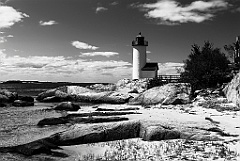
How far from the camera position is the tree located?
31672mm

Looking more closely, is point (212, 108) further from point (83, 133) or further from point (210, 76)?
point (83, 133)

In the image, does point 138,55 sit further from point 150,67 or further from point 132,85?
point 132,85

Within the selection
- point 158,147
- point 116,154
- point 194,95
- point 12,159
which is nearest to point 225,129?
point 158,147

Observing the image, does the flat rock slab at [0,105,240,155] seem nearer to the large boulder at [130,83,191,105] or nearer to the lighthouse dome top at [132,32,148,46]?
the large boulder at [130,83,191,105]

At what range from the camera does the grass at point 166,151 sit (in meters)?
8.15

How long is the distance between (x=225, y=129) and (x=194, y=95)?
60.7ft

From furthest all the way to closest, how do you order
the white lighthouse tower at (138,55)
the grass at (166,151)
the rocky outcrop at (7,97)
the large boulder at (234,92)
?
the white lighthouse tower at (138,55)
the rocky outcrop at (7,97)
the large boulder at (234,92)
the grass at (166,151)

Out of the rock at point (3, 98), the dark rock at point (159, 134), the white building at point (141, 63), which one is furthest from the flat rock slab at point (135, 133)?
the white building at point (141, 63)

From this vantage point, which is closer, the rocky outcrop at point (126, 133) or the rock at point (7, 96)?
the rocky outcrop at point (126, 133)

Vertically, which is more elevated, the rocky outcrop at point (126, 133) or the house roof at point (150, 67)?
the house roof at point (150, 67)

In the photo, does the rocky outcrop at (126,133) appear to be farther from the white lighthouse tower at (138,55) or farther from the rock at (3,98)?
the white lighthouse tower at (138,55)

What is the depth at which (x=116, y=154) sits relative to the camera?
895 cm

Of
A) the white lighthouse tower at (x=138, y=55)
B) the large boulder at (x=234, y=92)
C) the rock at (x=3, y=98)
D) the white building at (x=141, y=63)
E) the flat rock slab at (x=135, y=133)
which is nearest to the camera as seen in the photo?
the flat rock slab at (x=135, y=133)

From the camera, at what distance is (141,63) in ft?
177
